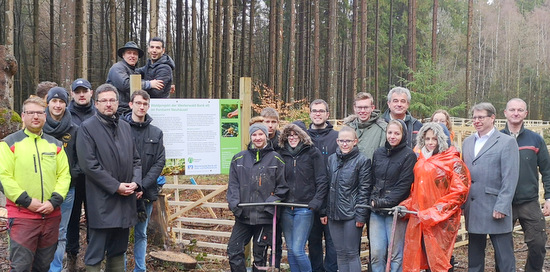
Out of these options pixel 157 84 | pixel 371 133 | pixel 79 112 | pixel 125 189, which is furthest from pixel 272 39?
pixel 125 189

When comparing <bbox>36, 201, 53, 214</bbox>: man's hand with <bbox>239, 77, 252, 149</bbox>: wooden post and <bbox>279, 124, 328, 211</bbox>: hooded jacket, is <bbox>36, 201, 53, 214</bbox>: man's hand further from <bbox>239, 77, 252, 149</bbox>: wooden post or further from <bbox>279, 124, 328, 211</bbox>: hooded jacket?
<bbox>239, 77, 252, 149</bbox>: wooden post

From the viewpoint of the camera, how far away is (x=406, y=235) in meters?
4.98

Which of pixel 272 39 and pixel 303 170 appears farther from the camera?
pixel 272 39

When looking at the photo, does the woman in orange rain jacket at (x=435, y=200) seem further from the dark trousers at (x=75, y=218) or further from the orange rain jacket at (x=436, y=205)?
the dark trousers at (x=75, y=218)

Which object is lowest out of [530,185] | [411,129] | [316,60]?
[530,185]

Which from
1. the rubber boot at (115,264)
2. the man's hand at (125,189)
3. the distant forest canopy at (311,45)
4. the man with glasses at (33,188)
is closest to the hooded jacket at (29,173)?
the man with glasses at (33,188)

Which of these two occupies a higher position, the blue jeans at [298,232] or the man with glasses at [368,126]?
the man with glasses at [368,126]

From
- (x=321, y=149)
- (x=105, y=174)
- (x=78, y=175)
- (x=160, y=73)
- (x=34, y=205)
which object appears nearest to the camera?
(x=34, y=205)

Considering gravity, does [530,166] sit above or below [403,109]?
below

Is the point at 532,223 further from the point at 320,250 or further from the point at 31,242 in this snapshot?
the point at 31,242

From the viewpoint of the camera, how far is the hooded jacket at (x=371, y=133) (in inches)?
209

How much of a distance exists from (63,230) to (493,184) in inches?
181

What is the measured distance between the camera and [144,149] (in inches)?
205

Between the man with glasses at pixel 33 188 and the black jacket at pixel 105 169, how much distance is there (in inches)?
10.8
